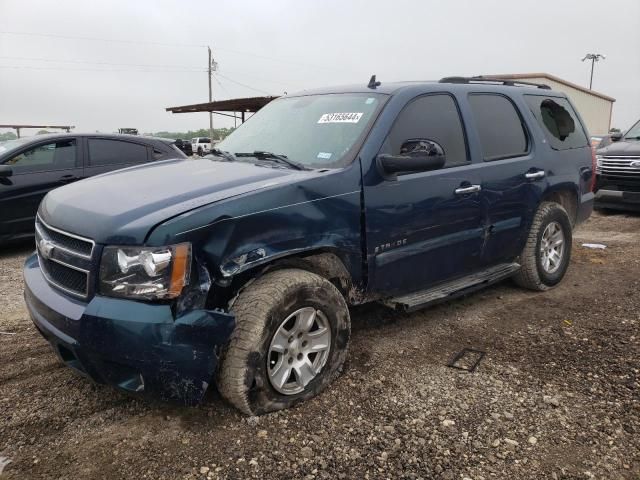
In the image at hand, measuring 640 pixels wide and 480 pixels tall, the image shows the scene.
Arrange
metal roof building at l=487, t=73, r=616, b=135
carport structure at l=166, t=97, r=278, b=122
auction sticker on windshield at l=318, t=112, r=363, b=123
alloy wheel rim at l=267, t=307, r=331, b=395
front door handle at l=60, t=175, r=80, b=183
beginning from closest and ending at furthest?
1. alloy wheel rim at l=267, t=307, r=331, b=395
2. auction sticker on windshield at l=318, t=112, r=363, b=123
3. front door handle at l=60, t=175, r=80, b=183
4. carport structure at l=166, t=97, r=278, b=122
5. metal roof building at l=487, t=73, r=616, b=135

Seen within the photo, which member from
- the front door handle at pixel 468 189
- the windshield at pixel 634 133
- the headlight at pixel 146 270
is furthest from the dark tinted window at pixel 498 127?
the windshield at pixel 634 133

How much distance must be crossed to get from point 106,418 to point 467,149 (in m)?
3.02

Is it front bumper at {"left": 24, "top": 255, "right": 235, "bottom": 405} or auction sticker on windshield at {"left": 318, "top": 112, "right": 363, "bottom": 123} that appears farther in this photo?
auction sticker on windshield at {"left": 318, "top": 112, "right": 363, "bottom": 123}

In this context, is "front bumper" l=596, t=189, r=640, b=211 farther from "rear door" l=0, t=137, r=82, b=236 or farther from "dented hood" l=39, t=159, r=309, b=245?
"rear door" l=0, t=137, r=82, b=236

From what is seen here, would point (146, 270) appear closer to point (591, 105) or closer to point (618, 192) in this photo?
point (618, 192)

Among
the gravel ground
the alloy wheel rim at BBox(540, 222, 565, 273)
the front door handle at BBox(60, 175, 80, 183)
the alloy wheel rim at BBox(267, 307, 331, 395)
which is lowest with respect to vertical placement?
the gravel ground

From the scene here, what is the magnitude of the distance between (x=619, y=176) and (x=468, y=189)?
6430mm

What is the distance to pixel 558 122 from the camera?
5082 millimetres

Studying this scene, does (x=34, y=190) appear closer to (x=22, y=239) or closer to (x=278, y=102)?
(x=22, y=239)

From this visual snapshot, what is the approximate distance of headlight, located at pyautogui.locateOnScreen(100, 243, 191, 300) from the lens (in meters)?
2.46

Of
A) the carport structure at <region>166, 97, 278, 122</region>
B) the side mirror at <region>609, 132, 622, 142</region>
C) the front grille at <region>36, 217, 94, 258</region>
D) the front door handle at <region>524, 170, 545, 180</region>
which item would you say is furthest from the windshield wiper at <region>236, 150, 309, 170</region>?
the carport structure at <region>166, 97, 278, 122</region>

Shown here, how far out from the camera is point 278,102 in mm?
4430

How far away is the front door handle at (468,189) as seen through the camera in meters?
3.79

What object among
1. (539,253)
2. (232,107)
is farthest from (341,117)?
(232,107)
